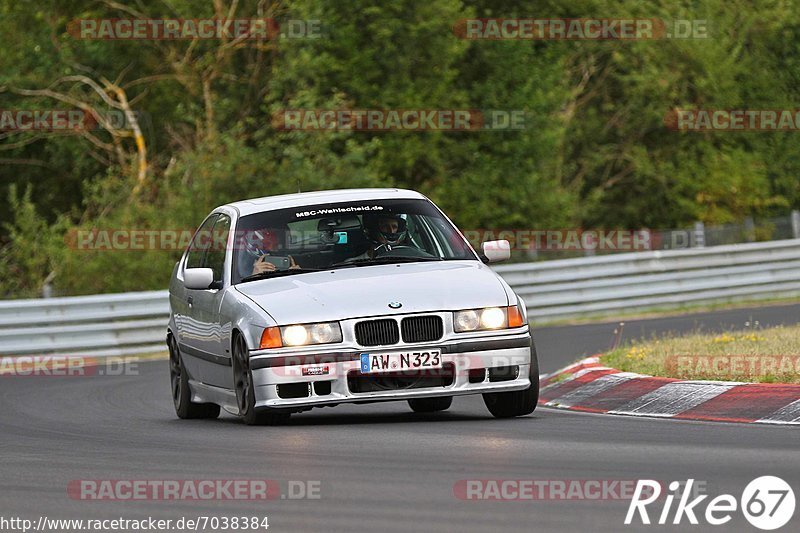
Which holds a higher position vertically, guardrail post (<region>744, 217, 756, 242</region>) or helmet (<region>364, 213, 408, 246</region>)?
helmet (<region>364, 213, 408, 246</region>)

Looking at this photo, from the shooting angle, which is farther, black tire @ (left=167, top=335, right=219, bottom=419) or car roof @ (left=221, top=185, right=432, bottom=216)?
black tire @ (left=167, top=335, right=219, bottom=419)

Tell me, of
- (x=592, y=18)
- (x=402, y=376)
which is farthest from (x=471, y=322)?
(x=592, y=18)

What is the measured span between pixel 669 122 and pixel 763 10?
4432 mm

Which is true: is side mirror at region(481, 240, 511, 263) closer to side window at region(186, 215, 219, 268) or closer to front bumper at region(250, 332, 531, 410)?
front bumper at region(250, 332, 531, 410)

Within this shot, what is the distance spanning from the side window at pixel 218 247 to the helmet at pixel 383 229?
1.05 m

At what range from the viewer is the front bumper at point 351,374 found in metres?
10.7

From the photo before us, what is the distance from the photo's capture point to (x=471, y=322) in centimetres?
1088

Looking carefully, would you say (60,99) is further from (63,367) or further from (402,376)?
(402,376)

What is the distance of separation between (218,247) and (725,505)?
6403 mm

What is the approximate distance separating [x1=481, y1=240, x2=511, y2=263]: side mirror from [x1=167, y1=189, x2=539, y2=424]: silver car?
11mm

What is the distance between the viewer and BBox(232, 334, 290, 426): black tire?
1111 centimetres

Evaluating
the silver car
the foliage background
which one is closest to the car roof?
the silver car

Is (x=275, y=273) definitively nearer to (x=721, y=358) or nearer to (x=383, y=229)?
(x=383, y=229)

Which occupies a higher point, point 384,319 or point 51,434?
point 384,319
